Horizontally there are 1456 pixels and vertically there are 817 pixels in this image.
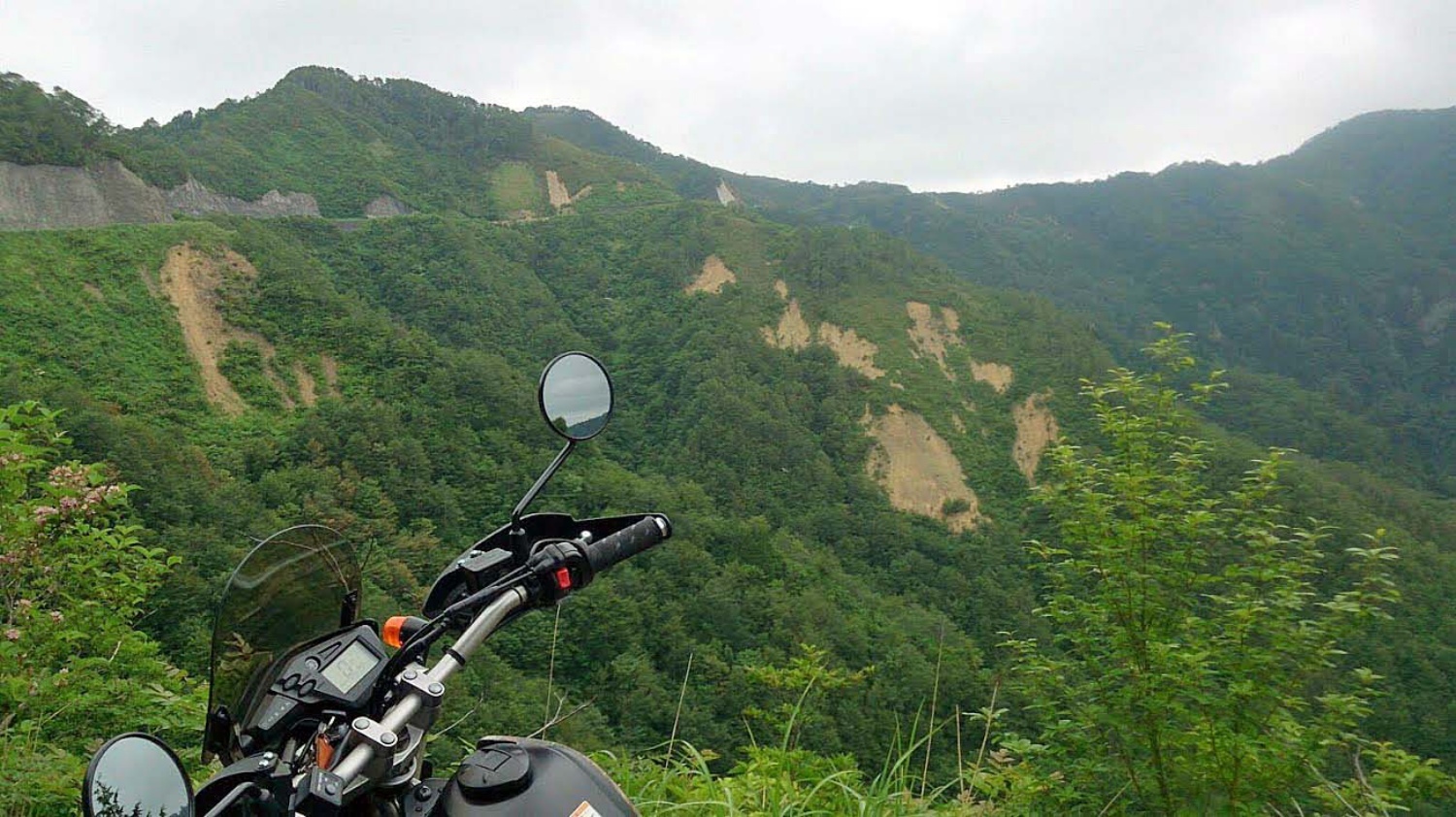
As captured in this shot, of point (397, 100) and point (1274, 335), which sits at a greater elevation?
point (397, 100)

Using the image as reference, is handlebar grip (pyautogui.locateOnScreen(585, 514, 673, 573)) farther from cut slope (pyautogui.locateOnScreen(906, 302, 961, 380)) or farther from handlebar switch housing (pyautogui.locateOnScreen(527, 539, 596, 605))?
cut slope (pyautogui.locateOnScreen(906, 302, 961, 380))

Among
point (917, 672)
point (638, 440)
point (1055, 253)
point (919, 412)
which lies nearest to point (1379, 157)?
point (1055, 253)

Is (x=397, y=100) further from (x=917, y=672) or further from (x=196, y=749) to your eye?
(x=196, y=749)

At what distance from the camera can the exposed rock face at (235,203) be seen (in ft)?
140

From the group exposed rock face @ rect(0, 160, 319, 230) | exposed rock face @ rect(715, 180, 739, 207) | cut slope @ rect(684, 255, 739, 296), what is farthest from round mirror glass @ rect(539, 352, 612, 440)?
exposed rock face @ rect(715, 180, 739, 207)

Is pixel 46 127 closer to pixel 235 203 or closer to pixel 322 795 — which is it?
pixel 235 203

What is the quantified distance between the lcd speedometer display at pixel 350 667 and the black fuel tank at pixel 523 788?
21 centimetres

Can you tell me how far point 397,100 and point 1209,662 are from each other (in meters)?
90.9

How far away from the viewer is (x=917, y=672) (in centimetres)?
2495

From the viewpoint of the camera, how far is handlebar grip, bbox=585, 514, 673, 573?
4.81 feet

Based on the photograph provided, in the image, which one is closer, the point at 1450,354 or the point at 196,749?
the point at 196,749

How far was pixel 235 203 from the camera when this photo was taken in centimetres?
5094

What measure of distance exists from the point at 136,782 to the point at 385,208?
73.2m

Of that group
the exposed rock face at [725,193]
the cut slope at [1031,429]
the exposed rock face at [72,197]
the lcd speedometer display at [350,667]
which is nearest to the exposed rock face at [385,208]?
the exposed rock face at [72,197]
